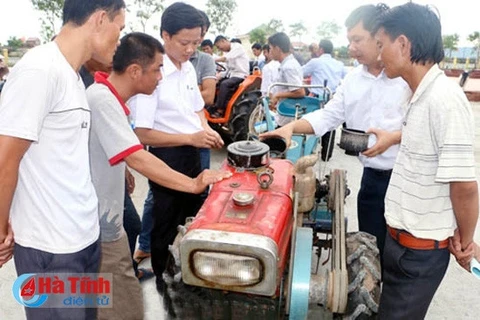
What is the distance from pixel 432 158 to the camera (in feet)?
5.11

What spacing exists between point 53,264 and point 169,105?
1.34 meters

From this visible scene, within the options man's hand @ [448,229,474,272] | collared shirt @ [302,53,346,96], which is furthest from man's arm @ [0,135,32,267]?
collared shirt @ [302,53,346,96]

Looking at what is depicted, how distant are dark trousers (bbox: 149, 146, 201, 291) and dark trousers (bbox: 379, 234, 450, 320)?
1446 millimetres

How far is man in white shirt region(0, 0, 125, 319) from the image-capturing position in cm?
130

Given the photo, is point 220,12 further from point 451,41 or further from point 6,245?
point 6,245

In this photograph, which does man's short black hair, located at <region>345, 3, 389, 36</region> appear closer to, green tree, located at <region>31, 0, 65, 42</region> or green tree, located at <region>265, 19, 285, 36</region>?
green tree, located at <region>31, 0, 65, 42</region>

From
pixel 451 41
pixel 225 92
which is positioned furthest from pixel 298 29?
pixel 225 92

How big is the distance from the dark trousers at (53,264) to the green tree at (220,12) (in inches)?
1170

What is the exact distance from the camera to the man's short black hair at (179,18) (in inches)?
100

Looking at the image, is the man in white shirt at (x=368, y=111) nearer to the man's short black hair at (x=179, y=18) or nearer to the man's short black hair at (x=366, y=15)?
the man's short black hair at (x=366, y=15)

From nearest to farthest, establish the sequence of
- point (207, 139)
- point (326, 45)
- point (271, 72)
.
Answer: point (207, 139) < point (271, 72) < point (326, 45)

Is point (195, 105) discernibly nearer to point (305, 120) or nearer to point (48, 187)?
point (305, 120)

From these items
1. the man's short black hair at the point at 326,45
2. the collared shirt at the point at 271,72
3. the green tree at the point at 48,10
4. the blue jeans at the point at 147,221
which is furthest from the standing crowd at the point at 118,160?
the green tree at the point at 48,10

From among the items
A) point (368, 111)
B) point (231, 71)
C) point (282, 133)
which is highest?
point (368, 111)
